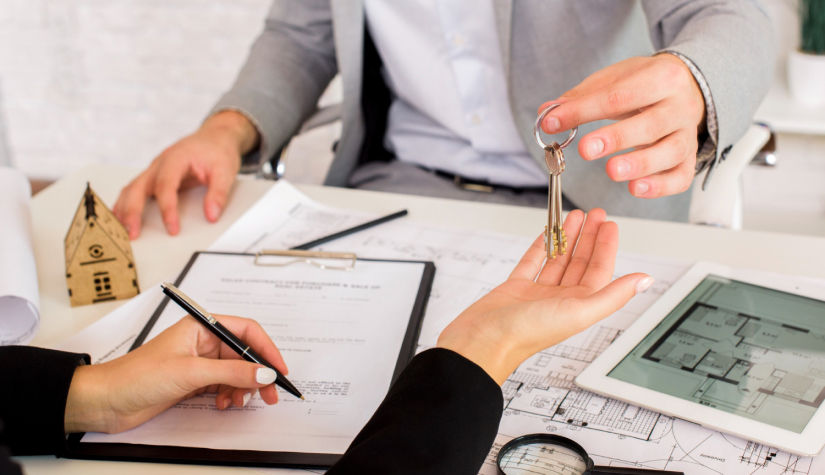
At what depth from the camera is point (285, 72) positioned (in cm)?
126

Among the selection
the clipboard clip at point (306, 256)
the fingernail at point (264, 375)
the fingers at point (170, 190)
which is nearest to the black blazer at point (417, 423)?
the fingernail at point (264, 375)

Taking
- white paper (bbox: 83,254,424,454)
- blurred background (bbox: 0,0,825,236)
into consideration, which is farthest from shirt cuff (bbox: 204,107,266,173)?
blurred background (bbox: 0,0,825,236)

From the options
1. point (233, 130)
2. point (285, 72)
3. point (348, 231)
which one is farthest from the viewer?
point (285, 72)

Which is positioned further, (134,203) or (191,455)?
(134,203)

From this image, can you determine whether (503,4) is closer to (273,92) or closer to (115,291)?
(273,92)

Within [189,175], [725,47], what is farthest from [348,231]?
[725,47]

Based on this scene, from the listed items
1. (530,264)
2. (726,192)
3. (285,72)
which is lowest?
(726,192)

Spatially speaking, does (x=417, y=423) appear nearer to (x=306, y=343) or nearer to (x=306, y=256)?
(x=306, y=343)

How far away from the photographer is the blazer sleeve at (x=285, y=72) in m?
1.18

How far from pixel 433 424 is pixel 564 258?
0.80 ft

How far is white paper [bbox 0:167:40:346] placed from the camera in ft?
2.32

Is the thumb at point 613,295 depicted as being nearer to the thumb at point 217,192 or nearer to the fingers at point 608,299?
the fingers at point 608,299

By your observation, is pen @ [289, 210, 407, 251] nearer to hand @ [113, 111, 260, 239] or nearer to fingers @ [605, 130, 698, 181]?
hand @ [113, 111, 260, 239]

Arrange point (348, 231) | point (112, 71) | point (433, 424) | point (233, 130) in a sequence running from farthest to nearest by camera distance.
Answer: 1. point (112, 71)
2. point (233, 130)
3. point (348, 231)
4. point (433, 424)
